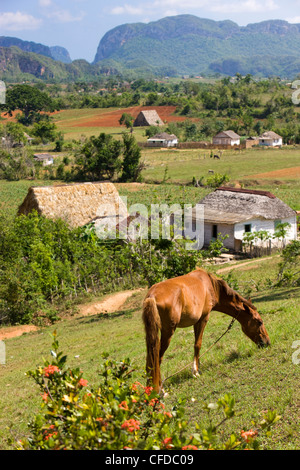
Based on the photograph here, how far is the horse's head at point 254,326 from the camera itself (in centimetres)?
856

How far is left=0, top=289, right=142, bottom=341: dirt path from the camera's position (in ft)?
59.5

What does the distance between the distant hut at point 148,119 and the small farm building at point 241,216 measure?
77.2 m

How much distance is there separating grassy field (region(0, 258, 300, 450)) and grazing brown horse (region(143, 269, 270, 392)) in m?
0.41

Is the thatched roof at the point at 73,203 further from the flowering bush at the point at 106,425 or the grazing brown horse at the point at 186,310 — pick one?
the flowering bush at the point at 106,425

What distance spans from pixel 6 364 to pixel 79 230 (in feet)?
39.5

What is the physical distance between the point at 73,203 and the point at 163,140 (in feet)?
187

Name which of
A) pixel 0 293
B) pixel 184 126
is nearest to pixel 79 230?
pixel 0 293

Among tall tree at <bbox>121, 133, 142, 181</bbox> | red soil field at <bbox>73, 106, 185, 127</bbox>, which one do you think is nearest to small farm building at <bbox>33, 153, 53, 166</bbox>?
tall tree at <bbox>121, 133, 142, 181</bbox>

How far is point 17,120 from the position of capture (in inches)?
4510

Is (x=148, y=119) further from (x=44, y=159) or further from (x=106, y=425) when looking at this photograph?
(x=106, y=425)

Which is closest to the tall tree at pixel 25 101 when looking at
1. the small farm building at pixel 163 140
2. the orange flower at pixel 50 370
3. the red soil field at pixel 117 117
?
the red soil field at pixel 117 117

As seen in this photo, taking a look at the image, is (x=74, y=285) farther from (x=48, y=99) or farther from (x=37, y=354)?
(x=48, y=99)

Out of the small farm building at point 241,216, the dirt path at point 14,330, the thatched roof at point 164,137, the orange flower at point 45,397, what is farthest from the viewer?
the thatched roof at point 164,137

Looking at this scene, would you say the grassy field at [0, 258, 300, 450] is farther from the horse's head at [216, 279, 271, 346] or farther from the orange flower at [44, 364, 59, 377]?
the orange flower at [44, 364, 59, 377]
